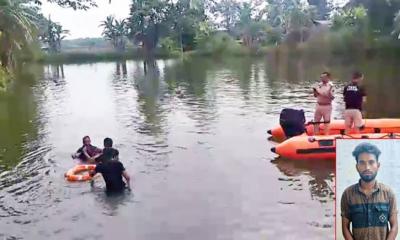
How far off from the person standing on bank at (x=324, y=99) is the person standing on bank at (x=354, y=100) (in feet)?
2.35

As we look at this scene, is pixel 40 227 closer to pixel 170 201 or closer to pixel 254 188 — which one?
pixel 170 201

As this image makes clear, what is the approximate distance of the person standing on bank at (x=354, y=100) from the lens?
33.1 ft

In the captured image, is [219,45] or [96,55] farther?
[96,55]

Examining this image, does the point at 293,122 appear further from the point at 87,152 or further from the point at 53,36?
the point at 53,36

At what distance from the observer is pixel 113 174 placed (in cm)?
889

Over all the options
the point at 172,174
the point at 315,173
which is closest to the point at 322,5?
the point at 315,173

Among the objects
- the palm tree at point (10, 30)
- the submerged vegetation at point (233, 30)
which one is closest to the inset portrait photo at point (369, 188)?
the palm tree at point (10, 30)

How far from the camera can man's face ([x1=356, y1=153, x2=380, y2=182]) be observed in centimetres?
378

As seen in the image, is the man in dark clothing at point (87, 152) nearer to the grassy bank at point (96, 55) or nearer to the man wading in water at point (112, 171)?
the man wading in water at point (112, 171)

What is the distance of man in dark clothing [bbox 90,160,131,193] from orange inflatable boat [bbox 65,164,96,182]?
1008 mm

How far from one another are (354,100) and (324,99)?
106 centimetres

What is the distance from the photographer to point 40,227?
25.5 feet

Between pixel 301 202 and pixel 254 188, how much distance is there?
1051 mm

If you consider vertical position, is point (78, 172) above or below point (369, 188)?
below
